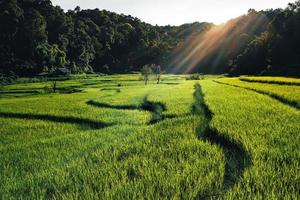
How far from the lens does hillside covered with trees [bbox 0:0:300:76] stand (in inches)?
1620

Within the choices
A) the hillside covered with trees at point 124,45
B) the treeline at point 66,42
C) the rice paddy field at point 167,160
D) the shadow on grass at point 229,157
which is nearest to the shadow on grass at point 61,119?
the rice paddy field at point 167,160

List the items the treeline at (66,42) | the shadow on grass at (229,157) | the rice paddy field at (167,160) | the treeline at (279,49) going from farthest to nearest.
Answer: the treeline at (66,42)
the treeline at (279,49)
the shadow on grass at (229,157)
the rice paddy field at (167,160)

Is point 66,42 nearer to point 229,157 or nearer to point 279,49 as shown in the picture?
point 279,49

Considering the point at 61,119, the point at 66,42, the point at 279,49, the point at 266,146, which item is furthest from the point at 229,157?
the point at 66,42

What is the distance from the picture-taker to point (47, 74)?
50.0m

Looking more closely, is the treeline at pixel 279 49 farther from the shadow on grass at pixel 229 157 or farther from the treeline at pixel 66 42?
the treeline at pixel 66 42

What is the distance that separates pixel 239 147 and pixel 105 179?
2781mm

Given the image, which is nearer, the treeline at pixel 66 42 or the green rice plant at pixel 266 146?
the green rice plant at pixel 266 146

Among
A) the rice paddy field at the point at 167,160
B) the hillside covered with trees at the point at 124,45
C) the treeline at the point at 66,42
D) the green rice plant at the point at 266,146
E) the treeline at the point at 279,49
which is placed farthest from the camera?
the treeline at the point at 66,42

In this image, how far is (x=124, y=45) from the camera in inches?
3462

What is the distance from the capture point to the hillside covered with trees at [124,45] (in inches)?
1620

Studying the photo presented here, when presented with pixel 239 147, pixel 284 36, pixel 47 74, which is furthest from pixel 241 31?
pixel 239 147

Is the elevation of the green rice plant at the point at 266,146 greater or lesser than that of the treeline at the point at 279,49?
lesser

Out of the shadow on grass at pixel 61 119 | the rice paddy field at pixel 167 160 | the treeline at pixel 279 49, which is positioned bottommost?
the shadow on grass at pixel 61 119
